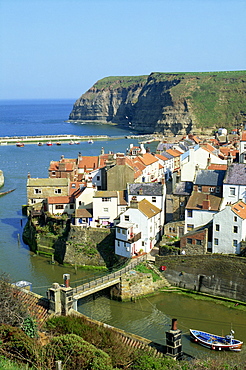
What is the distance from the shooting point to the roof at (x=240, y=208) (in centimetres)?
3848

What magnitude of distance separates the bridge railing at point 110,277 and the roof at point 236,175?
9.72 m

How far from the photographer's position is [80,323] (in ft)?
88.7

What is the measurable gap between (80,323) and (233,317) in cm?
1225

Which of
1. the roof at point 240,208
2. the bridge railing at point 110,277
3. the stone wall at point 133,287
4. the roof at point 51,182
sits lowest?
the stone wall at point 133,287

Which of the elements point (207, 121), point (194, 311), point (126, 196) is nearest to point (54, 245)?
point (126, 196)

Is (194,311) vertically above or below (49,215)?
below

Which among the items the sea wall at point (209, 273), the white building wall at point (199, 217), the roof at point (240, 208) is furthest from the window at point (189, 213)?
the sea wall at point (209, 273)

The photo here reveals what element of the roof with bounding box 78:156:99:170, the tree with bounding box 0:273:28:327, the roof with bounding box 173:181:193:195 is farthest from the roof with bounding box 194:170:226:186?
the tree with bounding box 0:273:28:327

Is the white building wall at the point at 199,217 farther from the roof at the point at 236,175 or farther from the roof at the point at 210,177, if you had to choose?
the roof at the point at 210,177

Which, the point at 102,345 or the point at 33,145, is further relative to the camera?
the point at 33,145

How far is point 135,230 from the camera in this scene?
42.3m

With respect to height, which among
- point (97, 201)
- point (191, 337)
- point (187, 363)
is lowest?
point (191, 337)

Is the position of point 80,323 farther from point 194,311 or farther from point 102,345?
point 194,311

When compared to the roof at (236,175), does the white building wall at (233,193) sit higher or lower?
lower
